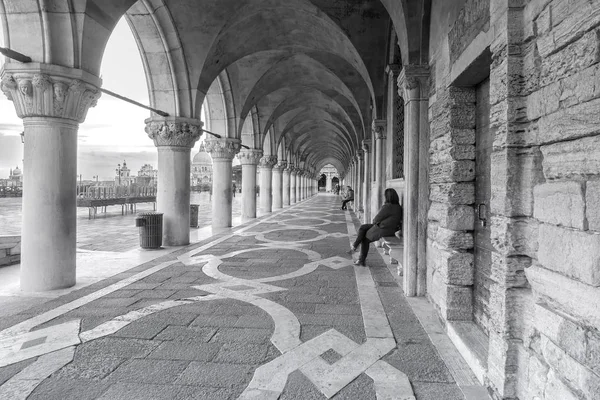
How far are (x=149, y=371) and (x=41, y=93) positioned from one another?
3729mm

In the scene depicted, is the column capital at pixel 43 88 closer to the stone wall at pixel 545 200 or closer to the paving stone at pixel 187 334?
the paving stone at pixel 187 334

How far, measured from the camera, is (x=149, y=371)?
8.62ft

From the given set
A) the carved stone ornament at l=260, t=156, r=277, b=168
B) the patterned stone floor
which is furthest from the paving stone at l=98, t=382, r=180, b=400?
the carved stone ornament at l=260, t=156, r=277, b=168

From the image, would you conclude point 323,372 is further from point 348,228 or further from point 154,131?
point 348,228

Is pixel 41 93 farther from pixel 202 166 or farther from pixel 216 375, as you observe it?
pixel 202 166

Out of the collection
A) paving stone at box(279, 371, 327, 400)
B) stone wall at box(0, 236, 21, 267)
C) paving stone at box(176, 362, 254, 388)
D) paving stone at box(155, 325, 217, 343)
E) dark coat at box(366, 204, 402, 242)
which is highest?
dark coat at box(366, 204, 402, 242)

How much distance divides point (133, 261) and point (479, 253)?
5.51 m

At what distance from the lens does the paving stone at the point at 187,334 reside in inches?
125

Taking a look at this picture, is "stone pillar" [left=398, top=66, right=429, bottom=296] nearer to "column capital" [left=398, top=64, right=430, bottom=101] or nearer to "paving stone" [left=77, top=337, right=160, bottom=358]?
"column capital" [left=398, top=64, right=430, bottom=101]

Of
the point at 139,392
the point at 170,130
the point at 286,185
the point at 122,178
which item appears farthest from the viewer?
the point at 122,178

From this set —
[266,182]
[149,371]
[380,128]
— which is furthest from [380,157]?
[266,182]

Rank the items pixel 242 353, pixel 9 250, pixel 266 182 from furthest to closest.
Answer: pixel 266 182
pixel 9 250
pixel 242 353

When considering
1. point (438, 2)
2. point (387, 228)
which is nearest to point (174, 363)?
point (387, 228)

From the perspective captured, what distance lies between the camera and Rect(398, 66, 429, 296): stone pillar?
4.49 metres
